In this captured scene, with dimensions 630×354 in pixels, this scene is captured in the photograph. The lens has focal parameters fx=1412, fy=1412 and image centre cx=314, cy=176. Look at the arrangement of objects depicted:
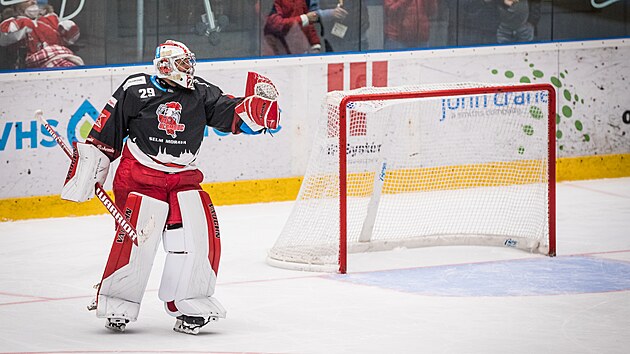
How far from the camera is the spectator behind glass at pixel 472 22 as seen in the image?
10320 millimetres

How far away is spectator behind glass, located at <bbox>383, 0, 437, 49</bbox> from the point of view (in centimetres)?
1012

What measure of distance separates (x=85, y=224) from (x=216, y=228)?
2.91 meters

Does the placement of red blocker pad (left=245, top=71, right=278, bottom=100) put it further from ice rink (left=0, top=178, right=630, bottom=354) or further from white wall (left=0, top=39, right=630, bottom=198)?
white wall (left=0, top=39, right=630, bottom=198)

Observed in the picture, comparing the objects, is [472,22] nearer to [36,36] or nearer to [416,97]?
[416,97]

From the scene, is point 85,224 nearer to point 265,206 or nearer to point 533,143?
point 265,206

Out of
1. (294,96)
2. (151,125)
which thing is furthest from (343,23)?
(151,125)

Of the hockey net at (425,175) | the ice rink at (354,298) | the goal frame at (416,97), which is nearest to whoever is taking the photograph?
the ice rink at (354,298)

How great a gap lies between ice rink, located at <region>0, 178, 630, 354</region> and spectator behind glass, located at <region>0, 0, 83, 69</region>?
1034 mm

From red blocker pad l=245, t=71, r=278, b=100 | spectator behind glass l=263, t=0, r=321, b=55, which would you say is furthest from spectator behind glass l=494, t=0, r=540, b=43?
red blocker pad l=245, t=71, r=278, b=100

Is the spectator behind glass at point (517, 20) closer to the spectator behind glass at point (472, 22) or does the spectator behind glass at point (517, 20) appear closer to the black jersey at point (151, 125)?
the spectator behind glass at point (472, 22)

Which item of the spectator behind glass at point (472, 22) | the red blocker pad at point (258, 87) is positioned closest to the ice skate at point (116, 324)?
the red blocker pad at point (258, 87)

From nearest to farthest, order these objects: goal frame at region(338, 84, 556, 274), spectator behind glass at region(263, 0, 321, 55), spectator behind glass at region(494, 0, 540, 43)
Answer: goal frame at region(338, 84, 556, 274) < spectator behind glass at region(263, 0, 321, 55) < spectator behind glass at region(494, 0, 540, 43)

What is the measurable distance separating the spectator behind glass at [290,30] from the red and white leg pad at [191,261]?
367cm

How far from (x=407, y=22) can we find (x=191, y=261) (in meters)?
4.42
